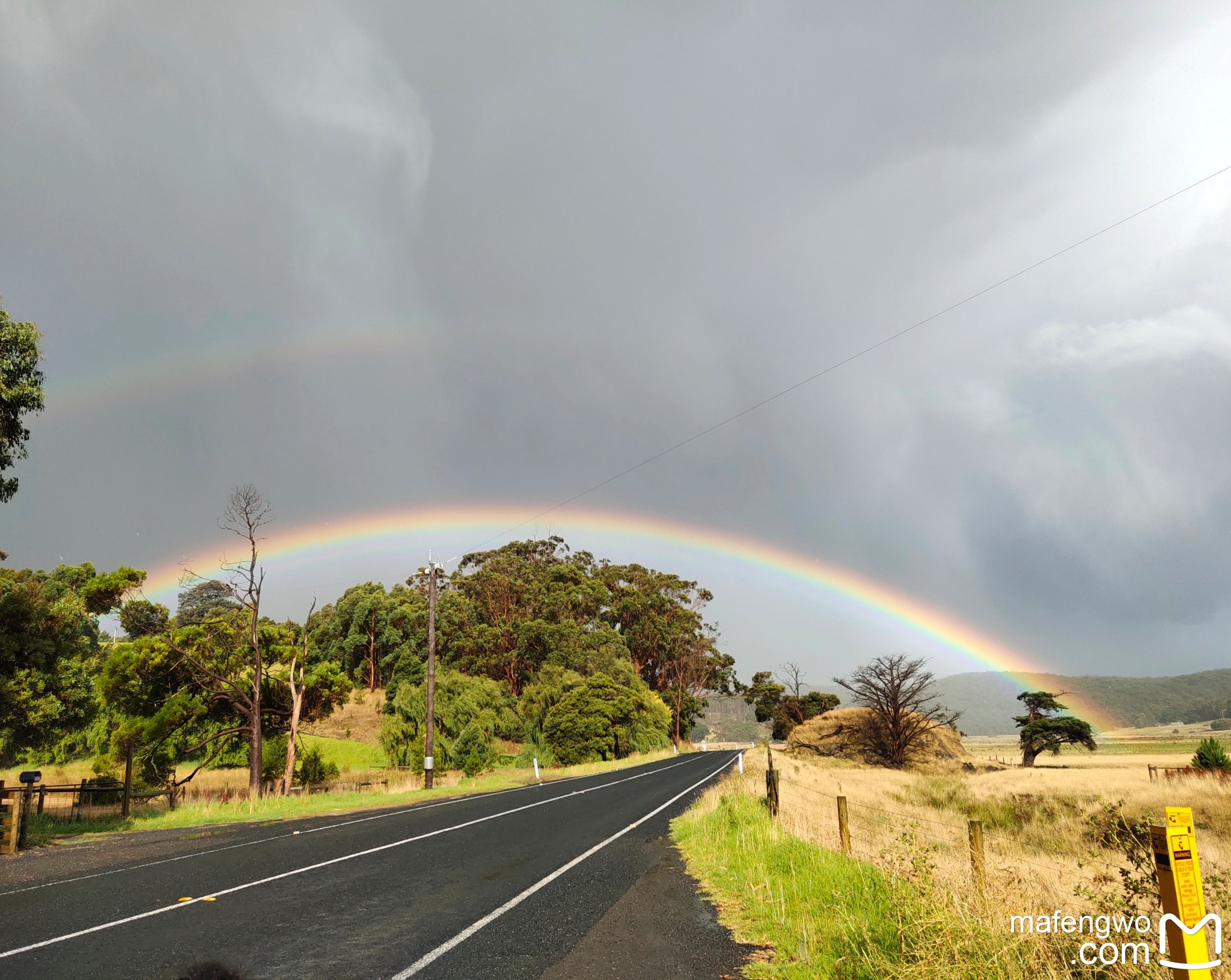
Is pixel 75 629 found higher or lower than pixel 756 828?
higher

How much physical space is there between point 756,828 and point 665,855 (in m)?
1.74

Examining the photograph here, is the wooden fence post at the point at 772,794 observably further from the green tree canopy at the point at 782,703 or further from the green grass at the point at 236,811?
the green tree canopy at the point at 782,703

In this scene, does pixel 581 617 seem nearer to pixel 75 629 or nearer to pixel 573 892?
pixel 75 629

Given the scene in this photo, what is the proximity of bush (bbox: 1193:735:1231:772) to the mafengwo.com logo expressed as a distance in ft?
83.9

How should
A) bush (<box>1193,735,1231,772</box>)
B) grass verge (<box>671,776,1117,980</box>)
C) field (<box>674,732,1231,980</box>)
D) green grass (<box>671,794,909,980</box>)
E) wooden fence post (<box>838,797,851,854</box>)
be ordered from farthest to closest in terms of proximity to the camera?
bush (<box>1193,735,1231,772</box>) → wooden fence post (<box>838,797,851,854</box>) → green grass (<box>671,794,909,980</box>) → field (<box>674,732,1231,980</box>) → grass verge (<box>671,776,1117,980</box>)

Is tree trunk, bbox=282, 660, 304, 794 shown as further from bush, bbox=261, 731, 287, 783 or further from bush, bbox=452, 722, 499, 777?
bush, bbox=452, 722, 499, 777

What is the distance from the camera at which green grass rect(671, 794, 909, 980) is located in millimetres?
6156

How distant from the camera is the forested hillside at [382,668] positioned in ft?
87.6

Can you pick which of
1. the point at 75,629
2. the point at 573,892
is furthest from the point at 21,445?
the point at 573,892

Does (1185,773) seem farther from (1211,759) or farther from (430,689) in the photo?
(430,689)

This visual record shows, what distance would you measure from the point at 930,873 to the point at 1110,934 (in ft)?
6.68

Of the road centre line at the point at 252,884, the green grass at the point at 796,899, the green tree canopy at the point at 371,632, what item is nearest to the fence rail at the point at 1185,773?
the green grass at the point at 796,899

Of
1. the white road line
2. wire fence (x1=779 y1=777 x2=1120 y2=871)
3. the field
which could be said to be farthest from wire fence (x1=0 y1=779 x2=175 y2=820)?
wire fence (x1=779 y1=777 x2=1120 y2=871)

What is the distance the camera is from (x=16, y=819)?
46.4 ft
